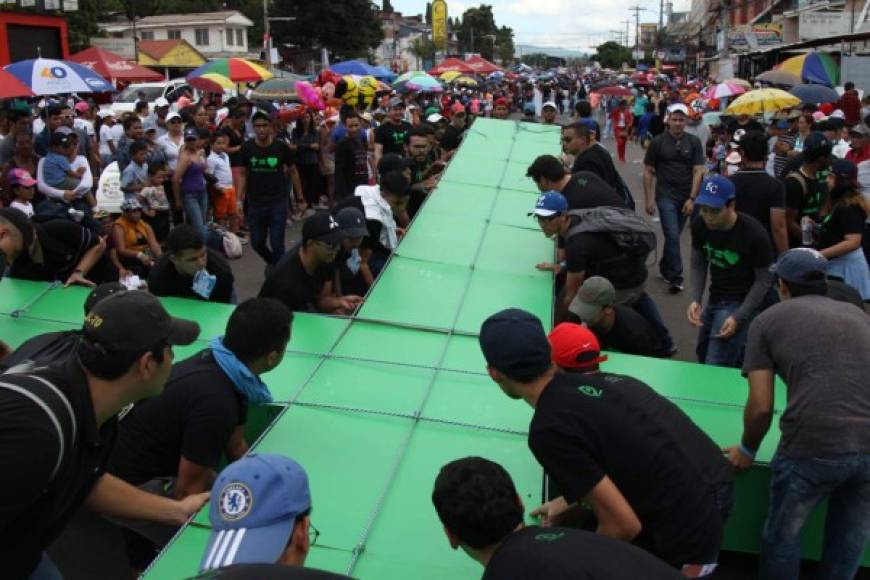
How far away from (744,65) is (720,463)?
4137cm

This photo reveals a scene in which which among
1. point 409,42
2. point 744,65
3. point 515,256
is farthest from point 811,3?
point 409,42

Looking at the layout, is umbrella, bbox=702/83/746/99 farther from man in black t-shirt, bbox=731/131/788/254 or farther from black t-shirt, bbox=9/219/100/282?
black t-shirt, bbox=9/219/100/282

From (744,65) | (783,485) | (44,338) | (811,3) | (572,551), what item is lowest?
(783,485)

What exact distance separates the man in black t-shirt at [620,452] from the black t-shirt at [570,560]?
0.49 m

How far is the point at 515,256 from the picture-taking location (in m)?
6.18

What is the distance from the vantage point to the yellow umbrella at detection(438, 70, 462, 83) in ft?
92.7

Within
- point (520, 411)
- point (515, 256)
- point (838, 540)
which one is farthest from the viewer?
point (515, 256)

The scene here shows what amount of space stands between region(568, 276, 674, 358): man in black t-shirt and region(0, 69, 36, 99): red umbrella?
Answer: 388 inches

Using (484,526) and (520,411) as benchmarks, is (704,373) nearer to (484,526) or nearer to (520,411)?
(520,411)

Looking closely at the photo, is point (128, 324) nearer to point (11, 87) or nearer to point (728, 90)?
point (11, 87)

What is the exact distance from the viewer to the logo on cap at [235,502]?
187 centimetres

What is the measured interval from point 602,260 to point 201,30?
67067mm

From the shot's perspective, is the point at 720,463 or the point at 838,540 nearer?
the point at 720,463

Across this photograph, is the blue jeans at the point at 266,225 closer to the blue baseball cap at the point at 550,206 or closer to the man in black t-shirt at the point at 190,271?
the man in black t-shirt at the point at 190,271
